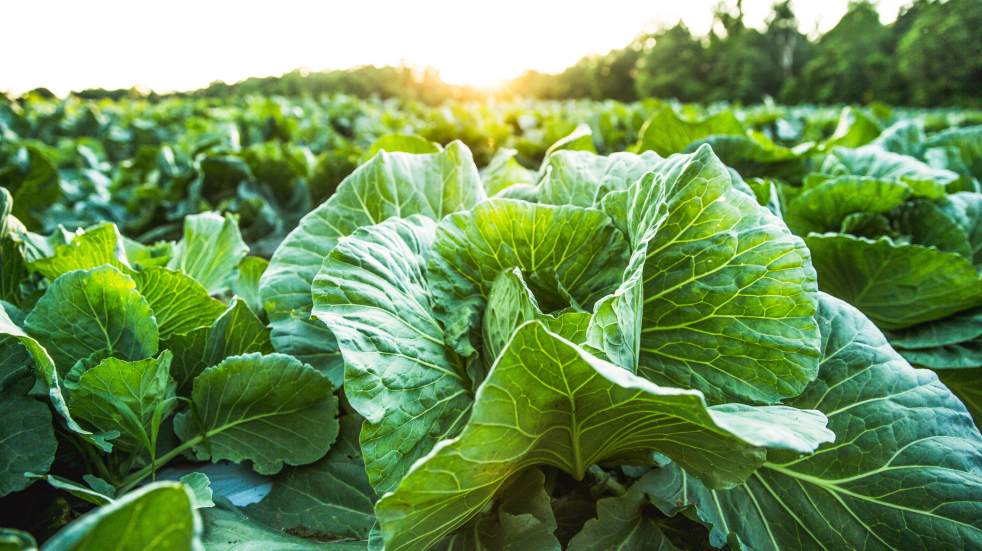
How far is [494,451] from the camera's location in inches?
33.8

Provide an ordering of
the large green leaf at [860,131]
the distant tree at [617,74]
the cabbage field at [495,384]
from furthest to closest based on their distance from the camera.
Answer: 1. the distant tree at [617,74]
2. the large green leaf at [860,131]
3. the cabbage field at [495,384]

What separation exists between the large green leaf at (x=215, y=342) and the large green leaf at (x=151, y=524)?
72cm

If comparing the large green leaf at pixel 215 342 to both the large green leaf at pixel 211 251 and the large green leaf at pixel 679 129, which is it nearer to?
the large green leaf at pixel 211 251

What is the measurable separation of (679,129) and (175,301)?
1.88 metres

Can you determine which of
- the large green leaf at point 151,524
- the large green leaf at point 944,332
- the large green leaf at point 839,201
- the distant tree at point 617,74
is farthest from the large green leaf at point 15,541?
the distant tree at point 617,74

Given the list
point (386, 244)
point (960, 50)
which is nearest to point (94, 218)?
point (386, 244)

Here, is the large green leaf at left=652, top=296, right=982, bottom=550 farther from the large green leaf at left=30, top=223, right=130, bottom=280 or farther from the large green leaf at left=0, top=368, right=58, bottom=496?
the large green leaf at left=30, top=223, right=130, bottom=280

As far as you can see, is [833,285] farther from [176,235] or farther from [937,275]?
[176,235]

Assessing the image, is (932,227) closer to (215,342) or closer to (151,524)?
(215,342)

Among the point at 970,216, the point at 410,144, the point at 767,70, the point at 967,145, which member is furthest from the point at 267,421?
the point at 767,70

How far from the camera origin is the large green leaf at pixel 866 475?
3.43 ft

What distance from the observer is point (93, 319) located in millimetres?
1149

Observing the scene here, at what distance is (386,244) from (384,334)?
217 mm

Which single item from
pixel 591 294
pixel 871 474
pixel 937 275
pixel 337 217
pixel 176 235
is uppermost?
pixel 337 217
